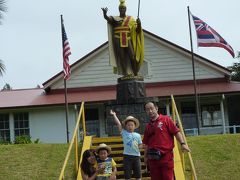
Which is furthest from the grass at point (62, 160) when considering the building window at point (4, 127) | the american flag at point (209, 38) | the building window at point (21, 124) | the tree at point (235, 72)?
the tree at point (235, 72)

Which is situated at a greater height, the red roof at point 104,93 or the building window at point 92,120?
the red roof at point 104,93


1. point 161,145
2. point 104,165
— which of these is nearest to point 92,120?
point 104,165

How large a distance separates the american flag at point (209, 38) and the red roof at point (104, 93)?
4.31 meters

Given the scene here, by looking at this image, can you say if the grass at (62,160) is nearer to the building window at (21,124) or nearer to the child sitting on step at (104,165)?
the child sitting on step at (104,165)

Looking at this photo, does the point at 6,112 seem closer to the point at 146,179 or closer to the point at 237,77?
the point at 146,179

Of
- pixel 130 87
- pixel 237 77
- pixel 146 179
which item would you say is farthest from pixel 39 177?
pixel 237 77

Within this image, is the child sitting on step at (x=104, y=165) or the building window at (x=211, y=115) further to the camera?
the building window at (x=211, y=115)

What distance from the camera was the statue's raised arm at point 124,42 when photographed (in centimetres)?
1498

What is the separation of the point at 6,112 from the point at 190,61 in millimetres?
10046

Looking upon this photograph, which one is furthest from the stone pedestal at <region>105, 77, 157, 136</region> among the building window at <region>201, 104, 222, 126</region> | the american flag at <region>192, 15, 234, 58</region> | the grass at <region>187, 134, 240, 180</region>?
the building window at <region>201, 104, 222, 126</region>

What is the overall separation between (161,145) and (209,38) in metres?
14.4

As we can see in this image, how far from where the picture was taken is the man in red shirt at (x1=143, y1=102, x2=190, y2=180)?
25.8 ft

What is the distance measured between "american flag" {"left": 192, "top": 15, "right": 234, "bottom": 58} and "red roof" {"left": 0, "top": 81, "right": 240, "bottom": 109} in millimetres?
4313

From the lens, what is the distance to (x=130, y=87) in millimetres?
14898
